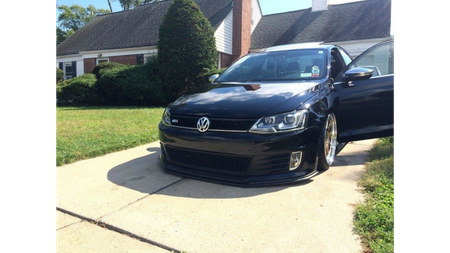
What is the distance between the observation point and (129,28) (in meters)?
20.6

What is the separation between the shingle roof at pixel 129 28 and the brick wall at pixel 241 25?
58 cm

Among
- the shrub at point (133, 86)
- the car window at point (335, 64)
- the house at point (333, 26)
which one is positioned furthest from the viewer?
the house at point (333, 26)

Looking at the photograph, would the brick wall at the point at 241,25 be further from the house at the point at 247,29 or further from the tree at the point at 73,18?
the tree at the point at 73,18

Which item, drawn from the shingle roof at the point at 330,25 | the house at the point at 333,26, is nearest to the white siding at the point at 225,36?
the house at the point at 333,26

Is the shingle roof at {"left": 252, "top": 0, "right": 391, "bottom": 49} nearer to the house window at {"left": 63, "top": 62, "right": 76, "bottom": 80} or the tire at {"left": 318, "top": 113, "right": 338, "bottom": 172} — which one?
the tire at {"left": 318, "top": 113, "right": 338, "bottom": 172}

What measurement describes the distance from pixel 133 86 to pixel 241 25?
809cm

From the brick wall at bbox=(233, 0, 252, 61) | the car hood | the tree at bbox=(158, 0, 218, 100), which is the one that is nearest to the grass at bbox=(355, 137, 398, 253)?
the car hood

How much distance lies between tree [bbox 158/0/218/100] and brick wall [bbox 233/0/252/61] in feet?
16.7

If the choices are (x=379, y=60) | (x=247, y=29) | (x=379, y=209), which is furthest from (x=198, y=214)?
(x=247, y=29)

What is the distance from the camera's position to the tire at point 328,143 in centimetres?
333

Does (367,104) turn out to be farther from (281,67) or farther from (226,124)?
(226,124)

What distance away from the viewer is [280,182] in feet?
9.94

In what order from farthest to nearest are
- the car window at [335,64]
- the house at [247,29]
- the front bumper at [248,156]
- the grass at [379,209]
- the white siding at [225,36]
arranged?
1. the white siding at [225,36]
2. the house at [247,29]
3. the car window at [335,64]
4. the front bumper at [248,156]
5. the grass at [379,209]
